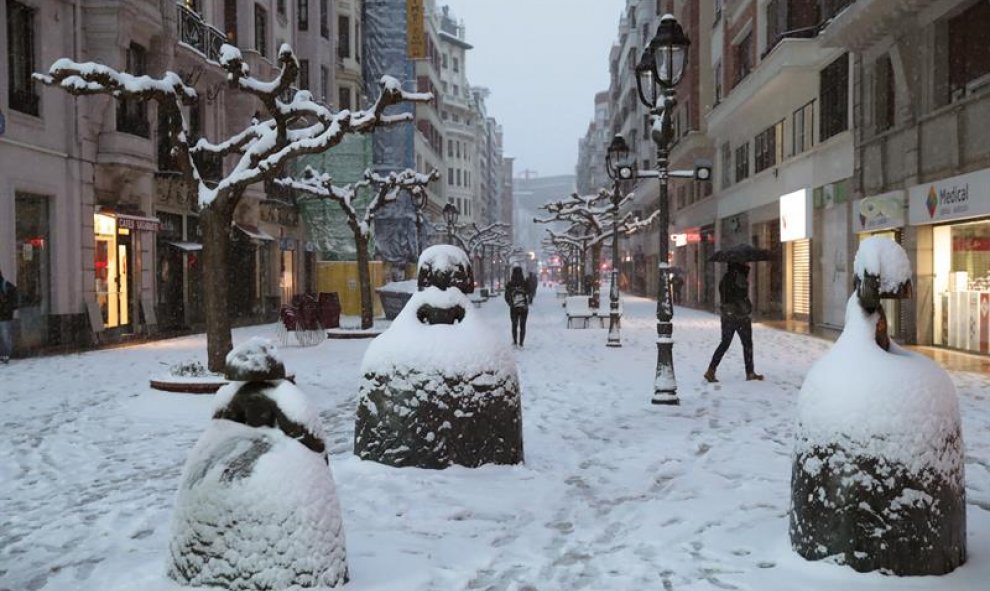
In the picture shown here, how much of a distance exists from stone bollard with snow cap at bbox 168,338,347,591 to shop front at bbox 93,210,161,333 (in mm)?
18943

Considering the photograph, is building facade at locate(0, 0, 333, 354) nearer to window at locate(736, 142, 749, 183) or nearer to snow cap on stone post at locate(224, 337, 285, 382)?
snow cap on stone post at locate(224, 337, 285, 382)

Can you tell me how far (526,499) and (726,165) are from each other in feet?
105

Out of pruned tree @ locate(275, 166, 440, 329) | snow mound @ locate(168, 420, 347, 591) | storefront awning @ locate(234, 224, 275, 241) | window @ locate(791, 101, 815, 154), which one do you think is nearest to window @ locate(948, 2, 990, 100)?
window @ locate(791, 101, 815, 154)

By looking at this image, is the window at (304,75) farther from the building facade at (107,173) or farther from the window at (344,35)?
the window at (344,35)

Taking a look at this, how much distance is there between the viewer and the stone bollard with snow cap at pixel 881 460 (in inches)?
166

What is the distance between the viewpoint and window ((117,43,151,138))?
2280 centimetres

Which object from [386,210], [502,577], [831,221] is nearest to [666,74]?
[502,577]

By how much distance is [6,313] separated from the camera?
1652cm

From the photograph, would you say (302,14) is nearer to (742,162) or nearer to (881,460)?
(742,162)

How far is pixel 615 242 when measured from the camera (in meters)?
21.9

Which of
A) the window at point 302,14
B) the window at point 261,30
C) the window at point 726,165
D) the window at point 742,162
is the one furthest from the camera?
the window at point 302,14

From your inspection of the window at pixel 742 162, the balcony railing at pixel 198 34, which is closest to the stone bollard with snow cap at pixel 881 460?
the balcony railing at pixel 198 34

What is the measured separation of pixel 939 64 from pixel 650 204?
4459 cm

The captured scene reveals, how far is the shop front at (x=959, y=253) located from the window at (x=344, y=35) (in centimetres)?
3128
